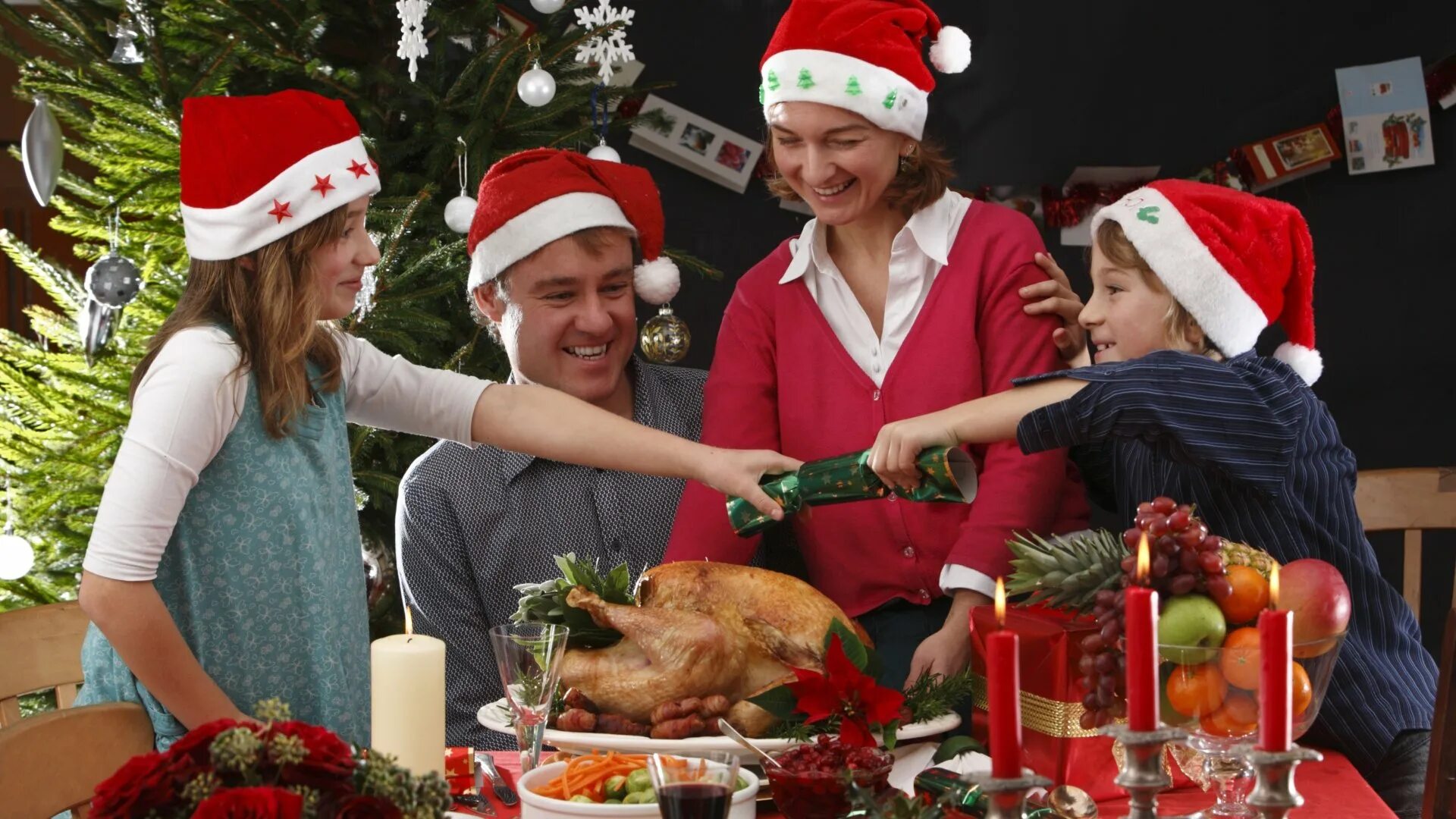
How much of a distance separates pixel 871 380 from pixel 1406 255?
243 cm

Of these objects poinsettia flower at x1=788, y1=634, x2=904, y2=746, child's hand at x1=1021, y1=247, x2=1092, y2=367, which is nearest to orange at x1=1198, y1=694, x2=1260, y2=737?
poinsettia flower at x1=788, y1=634, x2=904, y2=746

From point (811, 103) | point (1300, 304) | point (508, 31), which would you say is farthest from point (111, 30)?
point (1300, 304)

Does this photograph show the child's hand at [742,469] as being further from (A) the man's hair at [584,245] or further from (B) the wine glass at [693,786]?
(B) the wine glass at [693,786]

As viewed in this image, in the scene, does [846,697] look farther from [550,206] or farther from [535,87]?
[535,87]

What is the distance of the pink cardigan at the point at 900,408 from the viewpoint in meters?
2.18

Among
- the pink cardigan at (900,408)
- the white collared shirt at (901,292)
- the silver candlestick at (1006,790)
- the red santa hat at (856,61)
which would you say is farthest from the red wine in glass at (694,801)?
the red santa hat at (856,61)

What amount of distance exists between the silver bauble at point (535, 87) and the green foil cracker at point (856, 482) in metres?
1.28

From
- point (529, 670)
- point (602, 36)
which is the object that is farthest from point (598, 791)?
point (602, 36)

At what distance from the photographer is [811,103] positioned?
7.32ft

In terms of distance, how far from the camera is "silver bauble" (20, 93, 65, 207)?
259 centimetres

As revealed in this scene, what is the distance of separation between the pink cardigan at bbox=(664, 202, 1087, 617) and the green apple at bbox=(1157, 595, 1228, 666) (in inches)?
30.2

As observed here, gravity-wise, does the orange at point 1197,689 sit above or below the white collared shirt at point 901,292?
below

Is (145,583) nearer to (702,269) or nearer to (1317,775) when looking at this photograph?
(1317,775)

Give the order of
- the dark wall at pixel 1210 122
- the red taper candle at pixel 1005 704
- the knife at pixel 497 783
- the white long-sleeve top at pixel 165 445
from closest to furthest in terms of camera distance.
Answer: the red taper candle at pixel 1005 704 → the knife at pixel 497 783 → the white long-sleeve top at pixel 165 445 → the dark wall at pixel 1210 122
